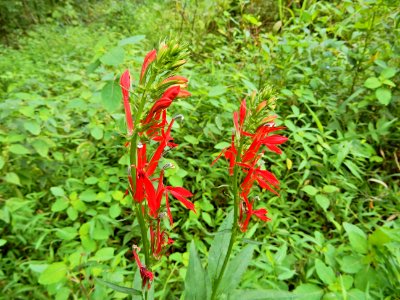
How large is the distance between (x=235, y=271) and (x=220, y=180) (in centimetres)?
99

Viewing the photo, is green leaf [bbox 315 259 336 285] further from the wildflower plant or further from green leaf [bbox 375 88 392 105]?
green leaf [bbox 375 88 392 105]

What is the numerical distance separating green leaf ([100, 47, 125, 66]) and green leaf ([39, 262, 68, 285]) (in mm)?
953

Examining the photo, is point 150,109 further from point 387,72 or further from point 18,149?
point 387,72

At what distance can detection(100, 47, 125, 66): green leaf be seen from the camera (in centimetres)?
161

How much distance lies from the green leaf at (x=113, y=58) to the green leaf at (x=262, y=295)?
1184mm

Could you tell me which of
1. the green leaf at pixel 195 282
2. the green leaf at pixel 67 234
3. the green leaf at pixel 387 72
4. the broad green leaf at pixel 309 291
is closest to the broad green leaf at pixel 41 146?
the green leaf at pixel 67 234

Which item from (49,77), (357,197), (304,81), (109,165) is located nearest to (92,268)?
(109,165)

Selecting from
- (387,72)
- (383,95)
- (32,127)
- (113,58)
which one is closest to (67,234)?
(32,127)

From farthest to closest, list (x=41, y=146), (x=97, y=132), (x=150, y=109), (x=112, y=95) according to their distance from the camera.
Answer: (x=97, y=132) < (x=41, y=146) < (x=112, y=95) < (x=150, y=109)

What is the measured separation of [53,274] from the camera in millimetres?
1312

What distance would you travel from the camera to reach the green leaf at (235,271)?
121cm

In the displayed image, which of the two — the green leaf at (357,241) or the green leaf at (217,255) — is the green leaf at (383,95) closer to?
the green leaf at (357,241)

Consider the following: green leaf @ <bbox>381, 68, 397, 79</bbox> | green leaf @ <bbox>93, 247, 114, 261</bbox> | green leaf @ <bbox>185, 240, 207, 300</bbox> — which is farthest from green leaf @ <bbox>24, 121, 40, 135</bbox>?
green leaf @ <bbox>381, 68, 397, 79</bbox>

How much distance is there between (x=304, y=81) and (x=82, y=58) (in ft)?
8.95
